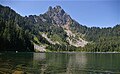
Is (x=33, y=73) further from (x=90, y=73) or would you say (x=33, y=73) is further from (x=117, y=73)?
(x=117, y=73)

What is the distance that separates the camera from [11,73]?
48.3 metres

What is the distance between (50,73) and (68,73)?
16.6ft

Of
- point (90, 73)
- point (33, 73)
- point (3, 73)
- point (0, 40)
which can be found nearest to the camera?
point (3, 73)

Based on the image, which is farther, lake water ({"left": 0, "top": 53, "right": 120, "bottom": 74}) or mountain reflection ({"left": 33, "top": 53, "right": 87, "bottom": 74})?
mountain reflection ({"left": 33, "top": 53, "right": 87, "bottom": 74})

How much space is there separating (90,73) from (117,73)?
25.0 feet

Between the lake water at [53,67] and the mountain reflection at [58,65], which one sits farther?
the mountain reflection at [58,65]

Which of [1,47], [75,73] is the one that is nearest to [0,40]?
[1,47]

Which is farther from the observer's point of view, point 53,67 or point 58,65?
point 58,65

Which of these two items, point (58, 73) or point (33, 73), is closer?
point (33, 73)

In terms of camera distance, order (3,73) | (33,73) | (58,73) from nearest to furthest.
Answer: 1. (3,73)
2. (33,73)
3. (58,73)

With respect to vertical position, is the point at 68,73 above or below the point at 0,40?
below

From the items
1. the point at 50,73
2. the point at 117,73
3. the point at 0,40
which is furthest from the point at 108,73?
the point at 0,40

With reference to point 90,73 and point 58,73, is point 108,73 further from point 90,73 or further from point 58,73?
point 58,73

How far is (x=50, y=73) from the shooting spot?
181 feet
